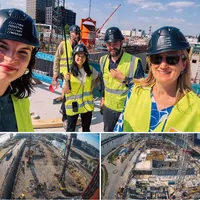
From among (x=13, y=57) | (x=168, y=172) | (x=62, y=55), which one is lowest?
(x=168, y=172)

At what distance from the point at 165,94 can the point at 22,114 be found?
4.06 feet

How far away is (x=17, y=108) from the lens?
1.99 m

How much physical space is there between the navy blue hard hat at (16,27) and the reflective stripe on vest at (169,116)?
1024mm

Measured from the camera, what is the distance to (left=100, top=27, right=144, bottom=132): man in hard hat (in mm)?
4109

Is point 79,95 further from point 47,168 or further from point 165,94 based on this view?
point 47,168

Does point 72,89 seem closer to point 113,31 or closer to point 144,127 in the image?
point 113,31

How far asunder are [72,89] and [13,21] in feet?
9.88

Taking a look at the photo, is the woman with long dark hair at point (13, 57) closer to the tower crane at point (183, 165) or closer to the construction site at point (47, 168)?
the construction site at point (47, 168)

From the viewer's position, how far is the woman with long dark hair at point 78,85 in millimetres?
4605

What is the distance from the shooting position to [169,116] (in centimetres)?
205

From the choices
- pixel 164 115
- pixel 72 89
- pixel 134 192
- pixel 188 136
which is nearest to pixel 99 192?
pixel 134 192

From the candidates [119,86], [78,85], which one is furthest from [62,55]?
[119,86]

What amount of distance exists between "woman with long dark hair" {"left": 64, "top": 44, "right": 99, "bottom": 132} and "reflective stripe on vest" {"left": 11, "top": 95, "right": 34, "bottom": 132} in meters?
2.49

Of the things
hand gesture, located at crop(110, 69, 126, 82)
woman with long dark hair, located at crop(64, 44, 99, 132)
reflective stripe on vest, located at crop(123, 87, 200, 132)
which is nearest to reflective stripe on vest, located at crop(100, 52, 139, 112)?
hand gesture, located at crop(110, 69, 126, 82)
